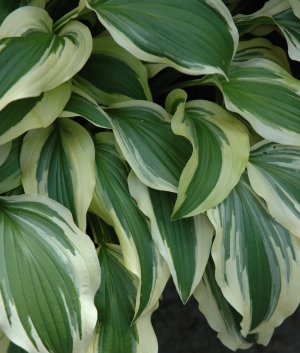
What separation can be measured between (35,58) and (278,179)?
15.9 inches

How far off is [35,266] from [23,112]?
21cm

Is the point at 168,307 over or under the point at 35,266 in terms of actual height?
under

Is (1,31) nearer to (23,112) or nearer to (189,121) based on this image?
(23,112)

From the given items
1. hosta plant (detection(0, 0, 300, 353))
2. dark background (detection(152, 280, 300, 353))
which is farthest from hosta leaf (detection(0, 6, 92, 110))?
dark background (detection(152, 280, 300, 353))

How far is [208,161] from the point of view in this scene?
69cm

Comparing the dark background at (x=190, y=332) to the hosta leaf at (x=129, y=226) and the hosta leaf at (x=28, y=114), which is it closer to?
the hosta leaf at (x=129, y=226)

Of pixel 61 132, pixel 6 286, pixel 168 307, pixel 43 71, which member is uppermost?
pixel 43 71

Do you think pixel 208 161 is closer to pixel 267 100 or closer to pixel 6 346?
pixel 267 100

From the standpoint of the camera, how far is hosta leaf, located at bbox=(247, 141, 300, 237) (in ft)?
2.36

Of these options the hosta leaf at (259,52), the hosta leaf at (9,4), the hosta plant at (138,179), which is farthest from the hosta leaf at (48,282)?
the hosta leaf at (259,52)

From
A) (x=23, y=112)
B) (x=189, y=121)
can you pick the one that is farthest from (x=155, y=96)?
(x=23, y=112)

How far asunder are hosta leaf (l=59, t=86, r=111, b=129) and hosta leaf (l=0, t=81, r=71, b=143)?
24 mm

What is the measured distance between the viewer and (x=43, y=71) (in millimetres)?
593

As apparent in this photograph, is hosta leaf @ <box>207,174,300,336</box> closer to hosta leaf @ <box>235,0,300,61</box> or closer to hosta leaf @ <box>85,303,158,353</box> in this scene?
hosta leaf @ <box>85,303,158,353</box>
